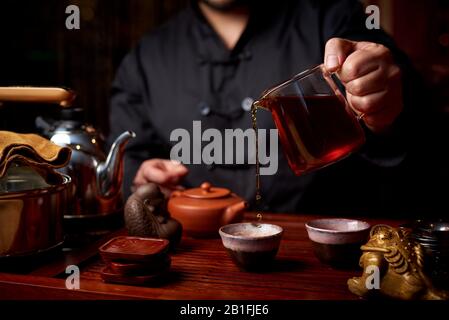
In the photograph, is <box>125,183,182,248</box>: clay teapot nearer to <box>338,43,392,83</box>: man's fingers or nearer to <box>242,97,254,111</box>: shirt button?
<box>338,43,392,83</box>: man's fingers

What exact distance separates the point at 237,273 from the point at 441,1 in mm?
3760

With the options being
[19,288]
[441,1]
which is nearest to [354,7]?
[19,288]

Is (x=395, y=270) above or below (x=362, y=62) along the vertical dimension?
below

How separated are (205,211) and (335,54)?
23.5 inches

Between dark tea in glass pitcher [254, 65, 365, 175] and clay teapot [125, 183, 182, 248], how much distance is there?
413 mm

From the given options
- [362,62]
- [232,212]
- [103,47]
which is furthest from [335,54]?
[103,47]

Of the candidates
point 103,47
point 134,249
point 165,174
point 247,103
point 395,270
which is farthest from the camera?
point 103,47

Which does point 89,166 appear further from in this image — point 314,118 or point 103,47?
point 103,47

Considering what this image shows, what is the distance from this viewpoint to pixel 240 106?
7.91 ft

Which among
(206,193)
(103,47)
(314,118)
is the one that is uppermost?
(103,47)

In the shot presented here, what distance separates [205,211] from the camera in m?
1.52

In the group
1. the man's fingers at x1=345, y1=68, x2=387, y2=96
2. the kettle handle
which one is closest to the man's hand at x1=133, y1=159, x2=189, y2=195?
the kettle handle

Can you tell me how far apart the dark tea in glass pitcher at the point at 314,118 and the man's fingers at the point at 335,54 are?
2 cm

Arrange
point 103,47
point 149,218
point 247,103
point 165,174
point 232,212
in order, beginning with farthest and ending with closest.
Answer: point 103,47 < point 247,103 < point 165,174 < point 232,212 < point 149,218
